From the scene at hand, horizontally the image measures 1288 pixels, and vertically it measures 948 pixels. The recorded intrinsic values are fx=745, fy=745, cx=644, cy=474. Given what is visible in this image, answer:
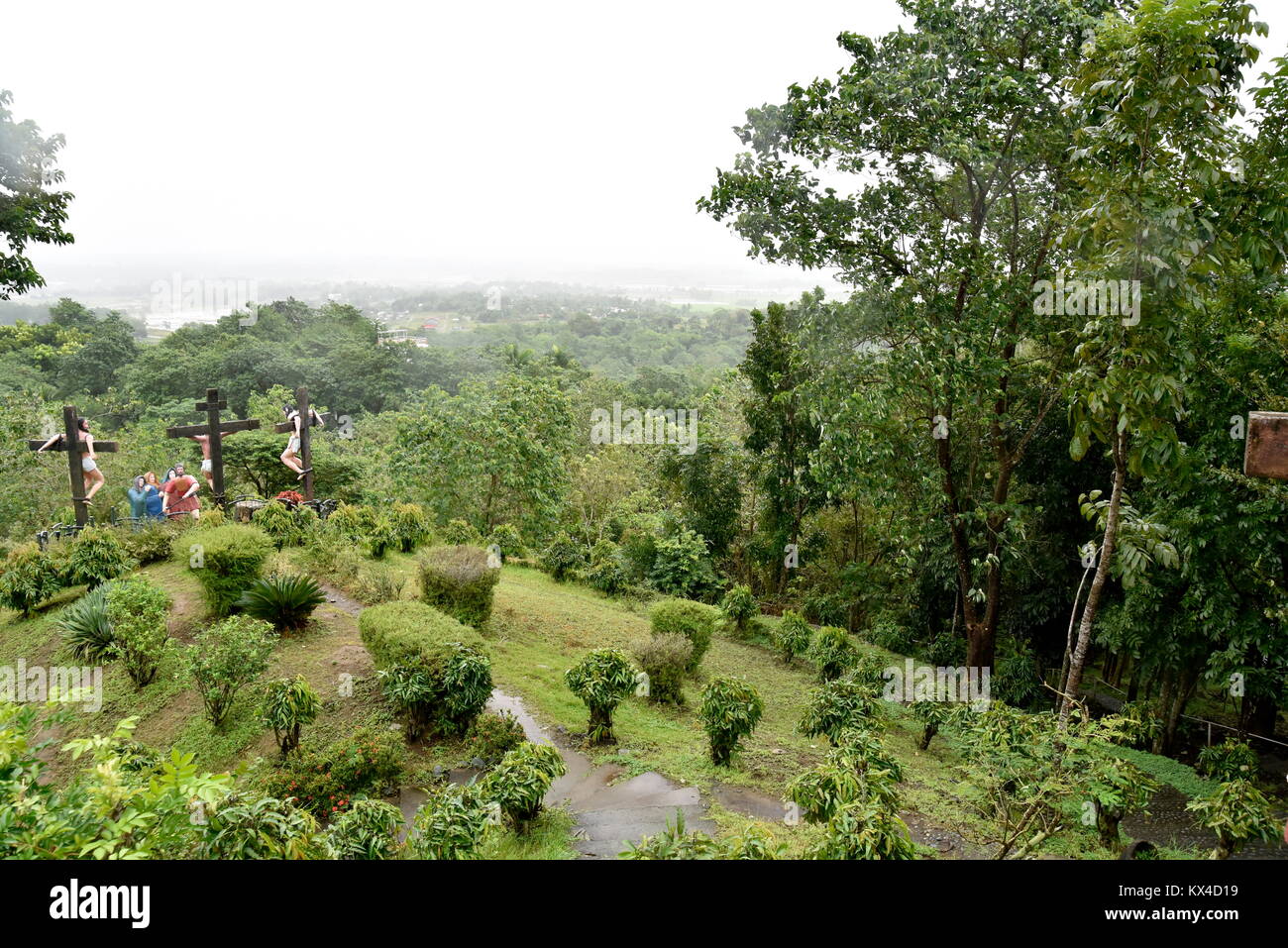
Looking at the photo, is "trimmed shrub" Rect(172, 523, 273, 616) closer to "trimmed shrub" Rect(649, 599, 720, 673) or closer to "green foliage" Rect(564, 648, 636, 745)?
"green foliage" Rect(564, 648, 636, 745)

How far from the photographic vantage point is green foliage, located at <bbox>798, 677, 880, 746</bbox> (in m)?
7.17

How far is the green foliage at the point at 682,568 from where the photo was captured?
50.4 feet

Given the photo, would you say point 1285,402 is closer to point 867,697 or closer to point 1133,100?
point 1133,100

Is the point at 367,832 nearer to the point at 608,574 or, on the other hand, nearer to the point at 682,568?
the point at 608,574

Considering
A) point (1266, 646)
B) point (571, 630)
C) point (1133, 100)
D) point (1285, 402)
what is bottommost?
point (571, 630)

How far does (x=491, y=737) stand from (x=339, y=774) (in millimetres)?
1291

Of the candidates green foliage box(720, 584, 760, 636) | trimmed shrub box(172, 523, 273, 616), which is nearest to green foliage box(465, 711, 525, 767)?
trimmed shrub box(172, 523, 273, 616)

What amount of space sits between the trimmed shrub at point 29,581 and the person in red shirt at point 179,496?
6.70 feet

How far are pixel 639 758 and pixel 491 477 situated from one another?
999 centimetres

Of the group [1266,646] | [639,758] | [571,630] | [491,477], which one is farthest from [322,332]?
[1266,646]

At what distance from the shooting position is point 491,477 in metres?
15.9

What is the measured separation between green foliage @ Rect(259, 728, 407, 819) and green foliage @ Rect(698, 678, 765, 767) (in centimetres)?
268


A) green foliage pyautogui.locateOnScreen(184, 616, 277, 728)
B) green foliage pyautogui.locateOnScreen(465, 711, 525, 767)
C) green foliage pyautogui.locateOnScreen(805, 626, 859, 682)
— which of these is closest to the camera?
green foliage pyautogui.locateOnScreen(465, 711, 525, 767)
